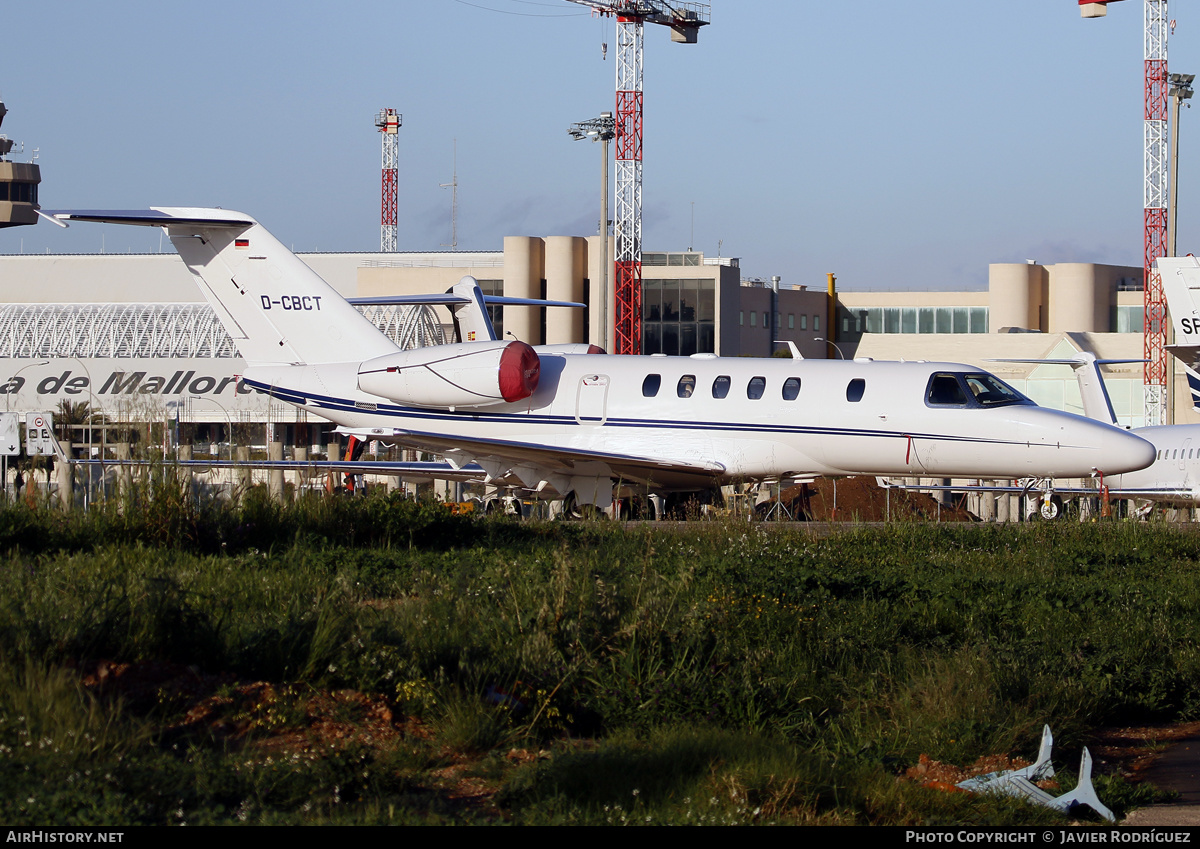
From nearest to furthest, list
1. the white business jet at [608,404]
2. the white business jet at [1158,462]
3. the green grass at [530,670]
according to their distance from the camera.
Result: the green grass at [530,670], the white business jet at [608,404], the white business jet at [1158,462]

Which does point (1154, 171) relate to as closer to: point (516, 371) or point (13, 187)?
point (516, 371)

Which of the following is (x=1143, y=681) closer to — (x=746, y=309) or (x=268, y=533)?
(x=268, y=533)

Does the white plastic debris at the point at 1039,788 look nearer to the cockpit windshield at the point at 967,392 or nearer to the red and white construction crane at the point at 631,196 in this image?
the cockpit windshield at the point at 967,392

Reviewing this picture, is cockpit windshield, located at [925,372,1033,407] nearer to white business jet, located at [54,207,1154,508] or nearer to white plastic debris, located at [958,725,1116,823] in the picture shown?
white business jet, located at [54,207,1154,508]

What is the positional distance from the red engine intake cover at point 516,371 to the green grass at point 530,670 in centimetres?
852

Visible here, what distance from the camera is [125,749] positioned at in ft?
18.0

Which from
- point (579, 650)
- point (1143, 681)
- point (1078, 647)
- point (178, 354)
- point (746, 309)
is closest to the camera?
point (579, 650)

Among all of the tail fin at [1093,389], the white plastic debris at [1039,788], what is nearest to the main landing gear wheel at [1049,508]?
the tail fin at [1093,389]

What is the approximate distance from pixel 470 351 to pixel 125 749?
1595cm

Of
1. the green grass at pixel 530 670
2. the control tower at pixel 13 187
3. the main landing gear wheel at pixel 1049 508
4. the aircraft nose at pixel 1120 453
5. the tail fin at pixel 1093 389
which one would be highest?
the control tower at pixel 13 187

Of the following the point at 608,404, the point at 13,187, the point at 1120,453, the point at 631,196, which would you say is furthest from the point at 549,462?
the point at 13,187

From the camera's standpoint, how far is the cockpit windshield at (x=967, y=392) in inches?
763

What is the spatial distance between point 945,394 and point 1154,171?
49.1 m
